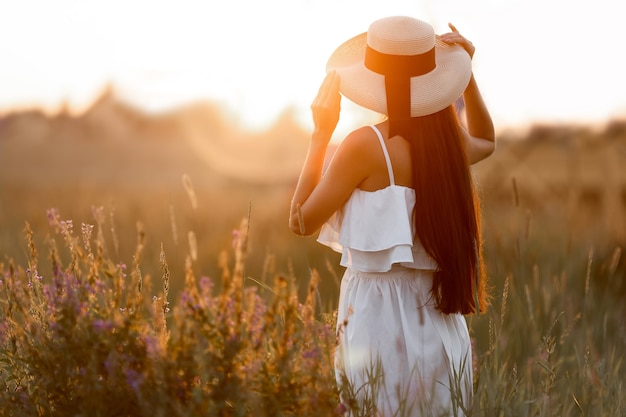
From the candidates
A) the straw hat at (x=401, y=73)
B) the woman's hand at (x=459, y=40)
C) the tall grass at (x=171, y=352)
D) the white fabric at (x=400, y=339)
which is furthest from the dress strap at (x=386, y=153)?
the woman's hand at (x=459, y=40)

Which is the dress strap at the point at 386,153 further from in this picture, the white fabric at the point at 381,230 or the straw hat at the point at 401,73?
the straw hat at the point at 401,73

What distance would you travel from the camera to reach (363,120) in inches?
210

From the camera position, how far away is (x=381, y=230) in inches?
103

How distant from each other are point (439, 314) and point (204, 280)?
985 millimetres

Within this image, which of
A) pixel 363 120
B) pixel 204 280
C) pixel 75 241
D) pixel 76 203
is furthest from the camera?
pixel 76 203

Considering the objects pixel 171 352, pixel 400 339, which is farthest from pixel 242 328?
pixel 171 352

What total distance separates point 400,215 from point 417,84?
48 cm

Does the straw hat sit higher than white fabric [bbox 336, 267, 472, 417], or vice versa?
the straw hat

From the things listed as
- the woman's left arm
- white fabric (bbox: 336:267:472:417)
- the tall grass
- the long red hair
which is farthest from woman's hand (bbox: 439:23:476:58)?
the tall grass

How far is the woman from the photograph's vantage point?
2594 mm

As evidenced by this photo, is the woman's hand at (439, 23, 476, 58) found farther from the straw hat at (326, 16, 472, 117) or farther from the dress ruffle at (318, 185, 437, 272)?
the dress ruffle at (318, 185, 437, 272)

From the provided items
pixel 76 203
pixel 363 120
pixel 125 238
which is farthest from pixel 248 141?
pixel 363 120

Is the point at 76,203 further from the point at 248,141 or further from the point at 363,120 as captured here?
the point at 248,141

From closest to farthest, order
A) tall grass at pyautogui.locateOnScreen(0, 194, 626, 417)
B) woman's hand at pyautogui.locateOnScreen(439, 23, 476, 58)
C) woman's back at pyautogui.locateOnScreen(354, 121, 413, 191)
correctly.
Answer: tall grass at pyautogui.locateOnScreen(0, 194, 626, 417)
woman's back at pyautogui.locateOnScreen(354, 121, 413, 191)
woman's hand at pyautogui.locateOnScreen(439, 23, 476, 58)
